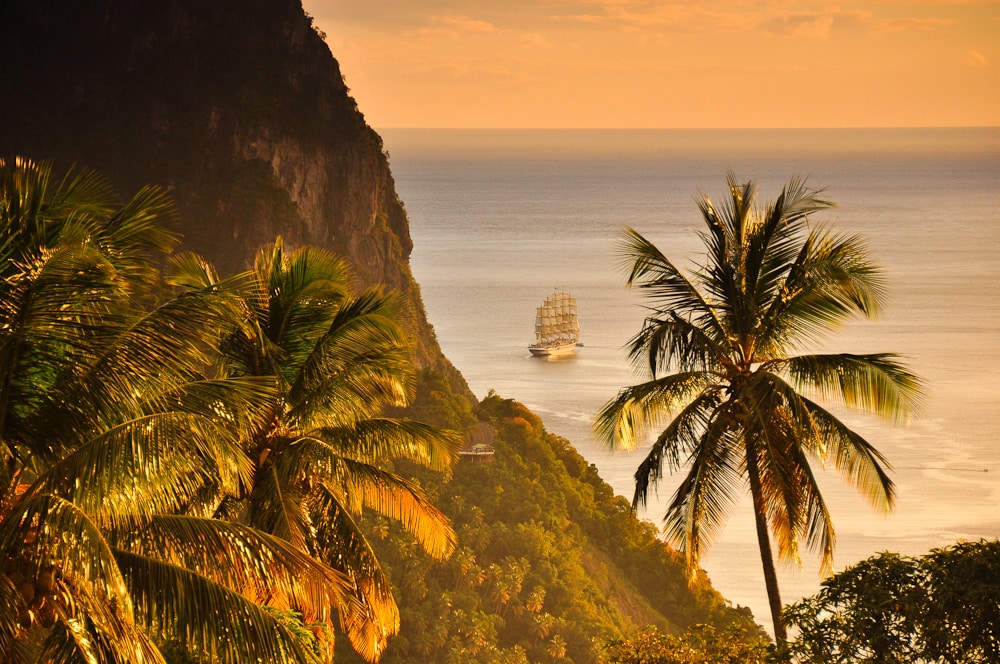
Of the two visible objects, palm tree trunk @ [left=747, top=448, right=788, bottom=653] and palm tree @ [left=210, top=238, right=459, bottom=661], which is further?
palm tree trunk @ [left=747, top=448, right=788, bottom=653]

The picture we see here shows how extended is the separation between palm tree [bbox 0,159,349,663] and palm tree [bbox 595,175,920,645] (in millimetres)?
A: 6484


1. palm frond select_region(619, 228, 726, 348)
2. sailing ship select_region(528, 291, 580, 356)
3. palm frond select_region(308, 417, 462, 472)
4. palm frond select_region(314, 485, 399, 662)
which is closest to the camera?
palm frond select_region(314, 485, 399, 662)

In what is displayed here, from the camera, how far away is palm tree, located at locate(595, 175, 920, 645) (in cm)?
1619

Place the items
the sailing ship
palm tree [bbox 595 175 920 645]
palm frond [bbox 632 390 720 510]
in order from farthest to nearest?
the sailing ship, palm frond [bbox 632 390 720 510], palm tree [bbox 595 175 920 645]

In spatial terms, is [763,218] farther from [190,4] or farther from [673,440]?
[190,4]

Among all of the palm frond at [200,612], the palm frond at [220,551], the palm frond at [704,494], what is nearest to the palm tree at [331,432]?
the palm frond at [704,494]

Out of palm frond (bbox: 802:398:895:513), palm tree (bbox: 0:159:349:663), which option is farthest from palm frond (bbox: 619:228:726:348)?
palm tree (bbox: 0:159:349:663)

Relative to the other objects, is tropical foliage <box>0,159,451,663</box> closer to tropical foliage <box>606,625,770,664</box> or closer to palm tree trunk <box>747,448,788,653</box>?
tropical foliage <box>606,625,770,664</box>

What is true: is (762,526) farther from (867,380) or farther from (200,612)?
(200,612)

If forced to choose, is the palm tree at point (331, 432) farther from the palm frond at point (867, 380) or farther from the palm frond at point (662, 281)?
the palm frond at point (867, 380)

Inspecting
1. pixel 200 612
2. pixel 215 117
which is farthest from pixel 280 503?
pixel 215 117

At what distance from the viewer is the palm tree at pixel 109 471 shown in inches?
366

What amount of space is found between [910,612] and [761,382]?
3.88m

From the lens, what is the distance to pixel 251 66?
93062 millimetres
